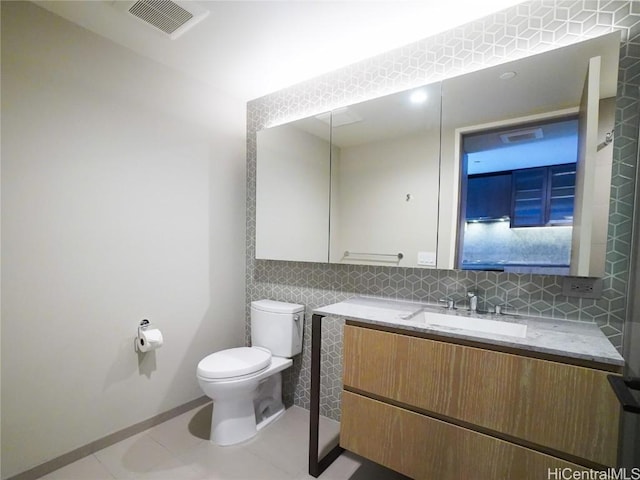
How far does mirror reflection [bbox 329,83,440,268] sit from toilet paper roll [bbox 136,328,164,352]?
1.25 meters

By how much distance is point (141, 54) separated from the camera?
6.27ft

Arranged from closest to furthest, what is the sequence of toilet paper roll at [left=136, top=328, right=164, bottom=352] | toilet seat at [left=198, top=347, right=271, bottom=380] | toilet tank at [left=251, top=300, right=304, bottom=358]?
toilet seat at [left=198, top=347, right=271, bottom=380]
toilet paper roll at [left=136, top=328, right=164, bottom=352]
toilet tank at [left=251, top=300, right=304, bottom=358]

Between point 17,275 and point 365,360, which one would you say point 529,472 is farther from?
point 17,275

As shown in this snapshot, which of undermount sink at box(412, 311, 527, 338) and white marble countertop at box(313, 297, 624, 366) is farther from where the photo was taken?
undermount sink at box(412, 311, 527, 338)

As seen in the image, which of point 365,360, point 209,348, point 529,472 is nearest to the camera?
point 529,472

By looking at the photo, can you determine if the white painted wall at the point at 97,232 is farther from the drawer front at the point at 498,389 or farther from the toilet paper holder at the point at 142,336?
the drawer front at the point at 498,389

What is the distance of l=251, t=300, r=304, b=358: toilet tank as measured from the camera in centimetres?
211

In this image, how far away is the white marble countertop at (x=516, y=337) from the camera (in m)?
1.00

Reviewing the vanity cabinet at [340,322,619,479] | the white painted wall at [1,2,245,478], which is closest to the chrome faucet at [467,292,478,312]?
the vanity cabinet at [340,322,619,479]

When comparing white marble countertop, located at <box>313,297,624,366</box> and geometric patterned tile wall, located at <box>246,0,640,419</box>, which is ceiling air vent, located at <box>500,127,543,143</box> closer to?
geometric patterned tile wall, located at <box>246,0,640,419</box>

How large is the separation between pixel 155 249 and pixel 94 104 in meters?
0.92

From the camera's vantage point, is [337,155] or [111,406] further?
[337,155]

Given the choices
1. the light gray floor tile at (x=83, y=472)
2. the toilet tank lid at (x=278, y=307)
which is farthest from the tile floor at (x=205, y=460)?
the toilet tank lid at (x=278, y=307)

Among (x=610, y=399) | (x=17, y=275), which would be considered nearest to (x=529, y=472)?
(x=610, y=399)
